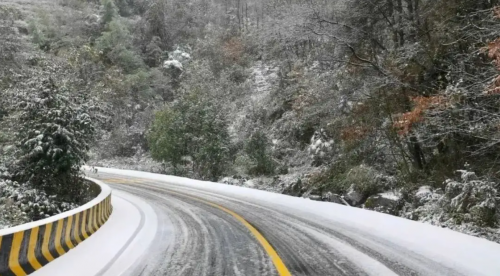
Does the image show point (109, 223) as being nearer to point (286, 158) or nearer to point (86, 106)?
point (86, 106)

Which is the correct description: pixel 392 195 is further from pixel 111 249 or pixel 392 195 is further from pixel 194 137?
pixel 194 137

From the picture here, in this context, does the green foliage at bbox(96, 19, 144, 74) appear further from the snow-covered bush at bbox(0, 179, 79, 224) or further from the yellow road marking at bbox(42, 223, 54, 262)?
the yellow road marking at bbox(42, 223, 54, 262)

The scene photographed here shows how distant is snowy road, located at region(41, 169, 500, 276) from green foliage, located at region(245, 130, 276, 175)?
11794 millimetres

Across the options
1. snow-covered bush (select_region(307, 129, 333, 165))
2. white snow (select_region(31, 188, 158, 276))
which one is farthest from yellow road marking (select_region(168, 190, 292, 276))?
snow-covered bush (select_region(307, 129, 333, 165))

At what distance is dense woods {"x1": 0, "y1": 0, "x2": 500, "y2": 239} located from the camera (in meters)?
10.7

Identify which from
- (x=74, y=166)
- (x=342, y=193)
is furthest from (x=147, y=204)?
(x=342, y=193)

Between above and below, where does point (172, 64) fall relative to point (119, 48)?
below

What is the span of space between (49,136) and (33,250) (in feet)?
28.2

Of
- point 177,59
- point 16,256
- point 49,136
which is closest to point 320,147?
point 49,136

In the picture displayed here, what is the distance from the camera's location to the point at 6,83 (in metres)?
23.8

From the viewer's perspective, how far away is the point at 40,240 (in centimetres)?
634

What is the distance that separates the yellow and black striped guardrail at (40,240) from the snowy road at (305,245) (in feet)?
3.30

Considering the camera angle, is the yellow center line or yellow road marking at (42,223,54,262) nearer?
the yellow center line

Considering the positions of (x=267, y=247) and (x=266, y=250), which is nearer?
(x=266, y=250)
